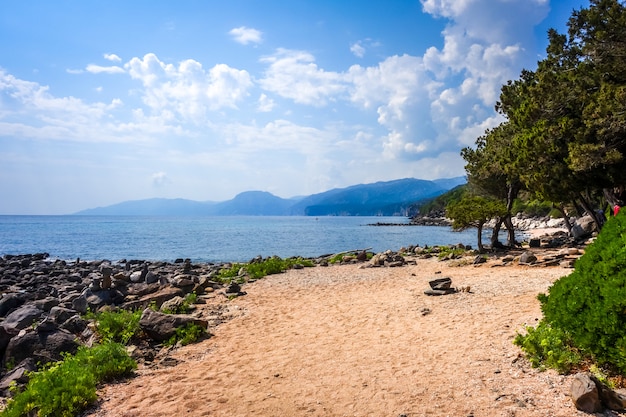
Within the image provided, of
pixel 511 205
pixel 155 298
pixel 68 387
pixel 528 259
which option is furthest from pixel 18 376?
pixel 511 205

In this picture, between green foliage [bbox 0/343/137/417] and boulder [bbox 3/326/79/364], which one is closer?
green foliage [bbox 0/343/137/417]

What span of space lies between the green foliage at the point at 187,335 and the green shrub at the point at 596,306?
327 inches

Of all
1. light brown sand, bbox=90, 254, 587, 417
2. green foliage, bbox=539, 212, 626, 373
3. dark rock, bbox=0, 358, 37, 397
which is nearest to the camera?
green foliage, bbox=539, 212, 626, 373

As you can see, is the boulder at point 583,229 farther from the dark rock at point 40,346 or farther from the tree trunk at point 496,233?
the dark rock at point 40,346

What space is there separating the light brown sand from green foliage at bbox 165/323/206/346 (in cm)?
33

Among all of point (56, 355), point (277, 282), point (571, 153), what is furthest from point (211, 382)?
point (571, 153)

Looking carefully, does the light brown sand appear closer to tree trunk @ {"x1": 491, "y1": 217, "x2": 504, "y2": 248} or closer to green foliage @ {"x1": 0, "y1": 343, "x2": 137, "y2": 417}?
green foliage @ {"x1": 0, "y1": 343, "x2": 137, "y2": 417}

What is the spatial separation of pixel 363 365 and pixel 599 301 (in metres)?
4.45

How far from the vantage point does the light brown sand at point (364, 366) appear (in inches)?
252

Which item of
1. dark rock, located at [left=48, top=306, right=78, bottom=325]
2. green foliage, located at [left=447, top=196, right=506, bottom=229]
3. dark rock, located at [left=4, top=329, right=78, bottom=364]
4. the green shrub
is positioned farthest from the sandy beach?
green foliage, located at [left=447, top=196, right=506, bottom=229]

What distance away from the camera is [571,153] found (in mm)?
18703

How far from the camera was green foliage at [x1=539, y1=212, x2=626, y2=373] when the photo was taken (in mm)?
5668

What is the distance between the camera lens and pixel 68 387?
24.0 ft

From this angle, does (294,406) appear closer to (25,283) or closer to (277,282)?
(277,282)
